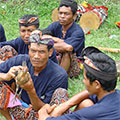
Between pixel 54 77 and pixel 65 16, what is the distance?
2020 mm

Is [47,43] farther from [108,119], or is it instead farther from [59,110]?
[108,119]

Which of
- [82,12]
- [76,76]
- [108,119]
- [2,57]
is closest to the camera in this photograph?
[108,119]

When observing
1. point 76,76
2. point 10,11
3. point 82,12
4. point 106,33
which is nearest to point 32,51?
point 76,76

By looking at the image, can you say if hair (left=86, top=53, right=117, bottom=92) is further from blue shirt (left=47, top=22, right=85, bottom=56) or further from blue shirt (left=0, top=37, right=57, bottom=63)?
blue shirt (left=0, top=37, right=57, bottom=63)

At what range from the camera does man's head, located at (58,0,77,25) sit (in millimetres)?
4840

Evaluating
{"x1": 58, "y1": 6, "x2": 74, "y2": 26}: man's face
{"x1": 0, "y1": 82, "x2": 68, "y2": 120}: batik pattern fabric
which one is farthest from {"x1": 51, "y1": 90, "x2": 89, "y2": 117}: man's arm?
{"x1": 58, "y1": 6, "x2": 74, "y2": 26}: man's face

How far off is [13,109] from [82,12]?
527cm

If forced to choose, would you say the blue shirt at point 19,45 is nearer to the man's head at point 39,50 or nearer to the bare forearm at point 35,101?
the man's head at point 39,50

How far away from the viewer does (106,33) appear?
7.02 metres

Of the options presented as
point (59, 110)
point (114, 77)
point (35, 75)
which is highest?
point (114, 77)

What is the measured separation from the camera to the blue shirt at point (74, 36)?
14.8ft

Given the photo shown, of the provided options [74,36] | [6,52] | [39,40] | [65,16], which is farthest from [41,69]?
[65,16]

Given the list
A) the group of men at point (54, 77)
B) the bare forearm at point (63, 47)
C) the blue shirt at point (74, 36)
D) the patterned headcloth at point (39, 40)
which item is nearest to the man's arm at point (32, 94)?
the group of men at point (54, 77)

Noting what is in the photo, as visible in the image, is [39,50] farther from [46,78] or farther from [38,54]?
[46,78]
